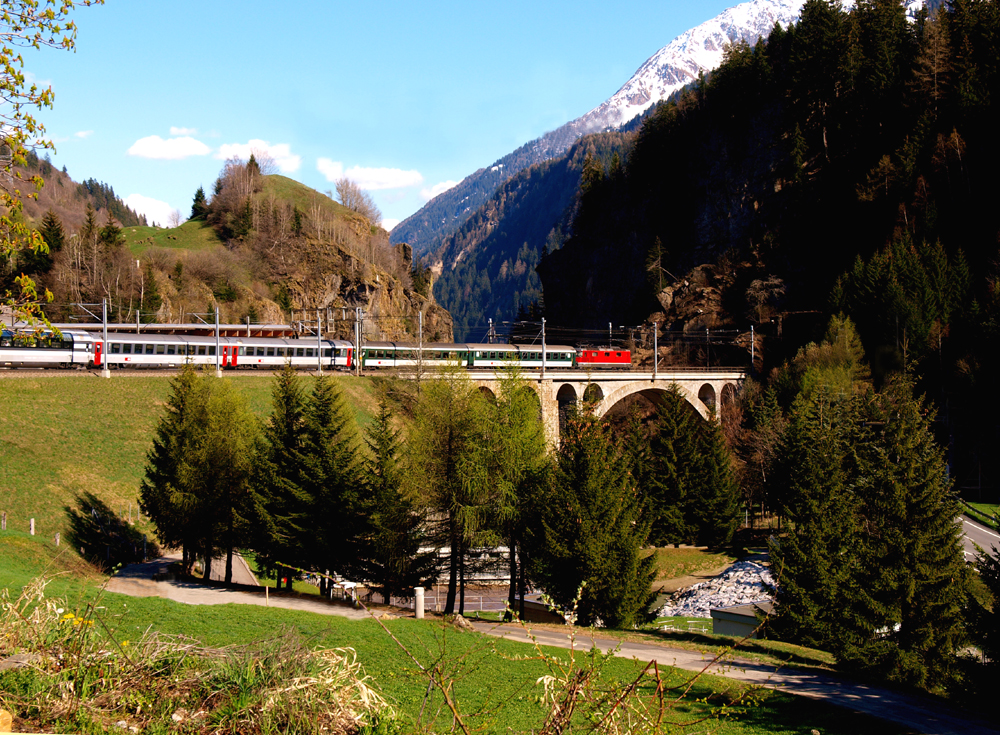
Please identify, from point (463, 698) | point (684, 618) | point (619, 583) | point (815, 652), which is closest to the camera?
point (463, 698)

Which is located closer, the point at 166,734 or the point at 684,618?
the point at 166,734

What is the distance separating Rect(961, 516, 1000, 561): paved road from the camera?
113 feet

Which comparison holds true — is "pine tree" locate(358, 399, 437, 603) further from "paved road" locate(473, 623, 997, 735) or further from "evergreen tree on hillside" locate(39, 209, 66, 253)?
"evergreen tree on hillside" locate(39, 209, 66, 253)

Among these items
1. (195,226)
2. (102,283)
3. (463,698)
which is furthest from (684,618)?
(195,226)

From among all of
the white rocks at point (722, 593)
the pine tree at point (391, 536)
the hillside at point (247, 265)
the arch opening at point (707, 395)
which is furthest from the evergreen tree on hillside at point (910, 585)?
the hillside at point (247, 265)

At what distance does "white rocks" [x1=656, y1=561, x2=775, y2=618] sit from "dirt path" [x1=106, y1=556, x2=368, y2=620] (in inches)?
647

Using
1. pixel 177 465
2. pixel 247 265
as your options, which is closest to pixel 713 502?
pixel 177 465

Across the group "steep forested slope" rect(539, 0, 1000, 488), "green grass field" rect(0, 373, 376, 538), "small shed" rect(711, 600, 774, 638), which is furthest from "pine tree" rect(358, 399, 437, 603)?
"steep forested slope" rect(539, 0, 1000, 488)

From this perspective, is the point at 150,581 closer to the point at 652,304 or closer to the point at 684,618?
the point at 684,618

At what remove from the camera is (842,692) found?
12.9m

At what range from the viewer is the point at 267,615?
14.6 m

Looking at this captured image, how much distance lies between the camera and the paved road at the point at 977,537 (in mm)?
34500

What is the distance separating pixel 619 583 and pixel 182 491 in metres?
Result: 14.8

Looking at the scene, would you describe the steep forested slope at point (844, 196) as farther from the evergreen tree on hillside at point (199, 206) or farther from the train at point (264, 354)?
the evergreen tree on hillside at point (199, 206)
